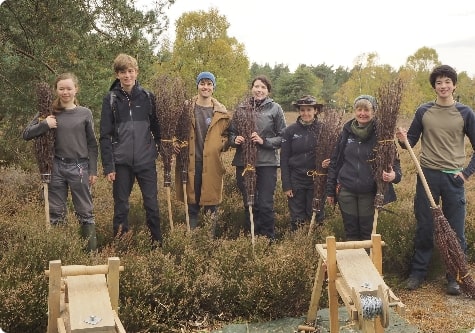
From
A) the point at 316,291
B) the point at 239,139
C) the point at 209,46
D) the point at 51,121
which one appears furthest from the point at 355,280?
the point at 209,46

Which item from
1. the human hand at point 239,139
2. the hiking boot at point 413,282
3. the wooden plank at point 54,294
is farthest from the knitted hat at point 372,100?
the wooden plank at point 54,294

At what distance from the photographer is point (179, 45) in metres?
18.2

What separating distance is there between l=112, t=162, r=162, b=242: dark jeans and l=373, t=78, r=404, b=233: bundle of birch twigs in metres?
2.28

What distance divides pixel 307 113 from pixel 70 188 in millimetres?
2622

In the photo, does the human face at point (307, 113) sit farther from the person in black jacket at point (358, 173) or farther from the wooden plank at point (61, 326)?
the wooden plank at point (61, 326)

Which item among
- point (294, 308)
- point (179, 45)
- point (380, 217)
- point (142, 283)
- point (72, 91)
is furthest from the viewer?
point (179, 45)

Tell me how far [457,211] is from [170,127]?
10.2ft

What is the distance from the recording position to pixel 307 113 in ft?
17.9

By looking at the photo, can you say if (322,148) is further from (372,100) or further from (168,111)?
(168,111)

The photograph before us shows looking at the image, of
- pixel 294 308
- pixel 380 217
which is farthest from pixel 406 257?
pixel 294 308

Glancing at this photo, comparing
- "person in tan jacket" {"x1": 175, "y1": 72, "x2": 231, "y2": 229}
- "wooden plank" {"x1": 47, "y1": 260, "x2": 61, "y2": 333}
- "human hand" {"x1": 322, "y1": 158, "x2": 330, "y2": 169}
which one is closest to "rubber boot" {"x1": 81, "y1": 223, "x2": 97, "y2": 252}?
"person in tan jacket" {"x1": 175, "y1": 72, "x2": 231, "y2": 229}

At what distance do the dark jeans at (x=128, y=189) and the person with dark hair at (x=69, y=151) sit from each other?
325mm

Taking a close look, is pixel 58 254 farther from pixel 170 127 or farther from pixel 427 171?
pixel 427 171

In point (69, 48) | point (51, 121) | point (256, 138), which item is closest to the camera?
point (51, 121)
